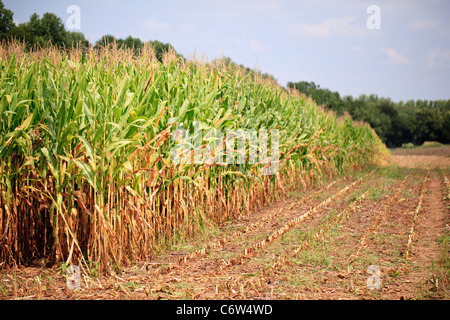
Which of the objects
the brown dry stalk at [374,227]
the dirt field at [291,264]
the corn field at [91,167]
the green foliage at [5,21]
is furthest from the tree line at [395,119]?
the corn field at [91,167]

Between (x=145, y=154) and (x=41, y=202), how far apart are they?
1322 mm

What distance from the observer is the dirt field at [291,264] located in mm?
3617

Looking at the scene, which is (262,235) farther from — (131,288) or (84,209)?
(84,209)

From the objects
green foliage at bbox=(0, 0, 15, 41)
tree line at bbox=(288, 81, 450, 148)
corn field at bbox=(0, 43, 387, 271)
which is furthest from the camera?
tree line at bbox=(288, 81, 450, 148)

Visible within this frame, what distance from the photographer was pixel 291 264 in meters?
4.41

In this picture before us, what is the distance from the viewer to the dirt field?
3.62 meters

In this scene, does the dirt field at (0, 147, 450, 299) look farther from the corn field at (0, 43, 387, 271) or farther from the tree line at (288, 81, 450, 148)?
the tree line at (288, 81, 450, 148)

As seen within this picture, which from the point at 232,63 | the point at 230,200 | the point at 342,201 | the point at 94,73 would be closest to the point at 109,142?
the point at 94,73

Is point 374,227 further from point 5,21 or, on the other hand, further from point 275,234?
point 5,21

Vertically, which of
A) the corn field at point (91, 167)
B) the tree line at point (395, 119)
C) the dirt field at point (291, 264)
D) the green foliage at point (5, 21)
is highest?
the green foliage at point (5, 21)

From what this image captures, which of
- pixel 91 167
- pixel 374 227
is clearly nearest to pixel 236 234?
pixel 374 227

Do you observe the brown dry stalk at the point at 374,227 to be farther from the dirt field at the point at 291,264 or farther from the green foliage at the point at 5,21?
the green foliage at the point at 5,21

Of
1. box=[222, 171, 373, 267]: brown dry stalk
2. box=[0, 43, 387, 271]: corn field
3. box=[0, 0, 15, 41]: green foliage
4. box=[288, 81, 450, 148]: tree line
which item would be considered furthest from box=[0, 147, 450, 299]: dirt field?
box=[288, 81, 450, 148]: tree line

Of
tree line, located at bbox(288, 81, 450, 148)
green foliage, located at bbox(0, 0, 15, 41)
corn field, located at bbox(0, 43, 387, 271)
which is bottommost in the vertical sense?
corn field, located at bbox(0, 43, 387, 271)
